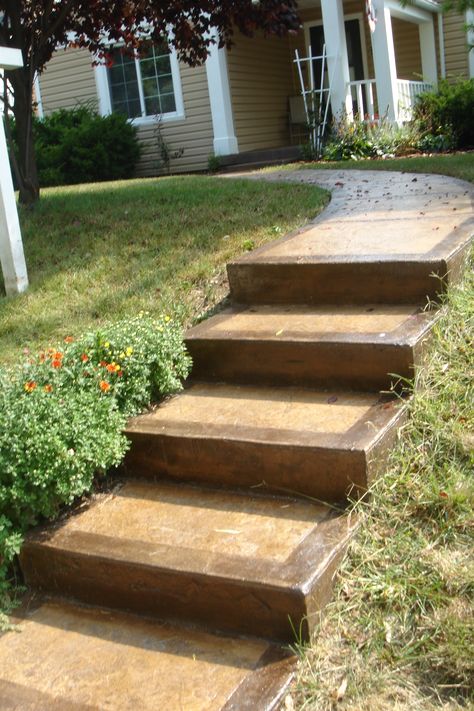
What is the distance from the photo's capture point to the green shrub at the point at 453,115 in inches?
467

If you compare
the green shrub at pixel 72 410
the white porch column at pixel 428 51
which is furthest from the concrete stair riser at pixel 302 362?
the white porch column at pixel 428 51

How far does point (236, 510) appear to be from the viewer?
3.09 meters

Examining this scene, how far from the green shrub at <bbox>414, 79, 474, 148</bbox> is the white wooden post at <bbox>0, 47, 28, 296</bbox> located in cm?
827

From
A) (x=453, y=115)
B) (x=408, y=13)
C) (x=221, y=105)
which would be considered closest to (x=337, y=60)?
(x=408, y=13)

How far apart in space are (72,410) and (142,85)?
13127 millimetres

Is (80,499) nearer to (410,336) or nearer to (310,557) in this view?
(310,557)

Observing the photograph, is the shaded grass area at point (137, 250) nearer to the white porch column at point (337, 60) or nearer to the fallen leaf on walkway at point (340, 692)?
the fallen leaf on walkway at point (340, 692)

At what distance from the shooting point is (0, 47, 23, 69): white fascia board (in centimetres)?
512

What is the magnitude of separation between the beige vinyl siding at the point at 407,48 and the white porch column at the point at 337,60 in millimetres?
3220

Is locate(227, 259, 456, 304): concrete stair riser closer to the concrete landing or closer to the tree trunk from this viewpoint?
the concrete landing

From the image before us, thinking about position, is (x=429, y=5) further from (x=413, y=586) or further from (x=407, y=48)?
(x=413, y=586)

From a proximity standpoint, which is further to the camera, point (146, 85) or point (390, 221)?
point (146, 85)

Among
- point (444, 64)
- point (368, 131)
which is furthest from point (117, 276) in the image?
point (444, 64)

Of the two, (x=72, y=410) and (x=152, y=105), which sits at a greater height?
(x=152, y=105)
